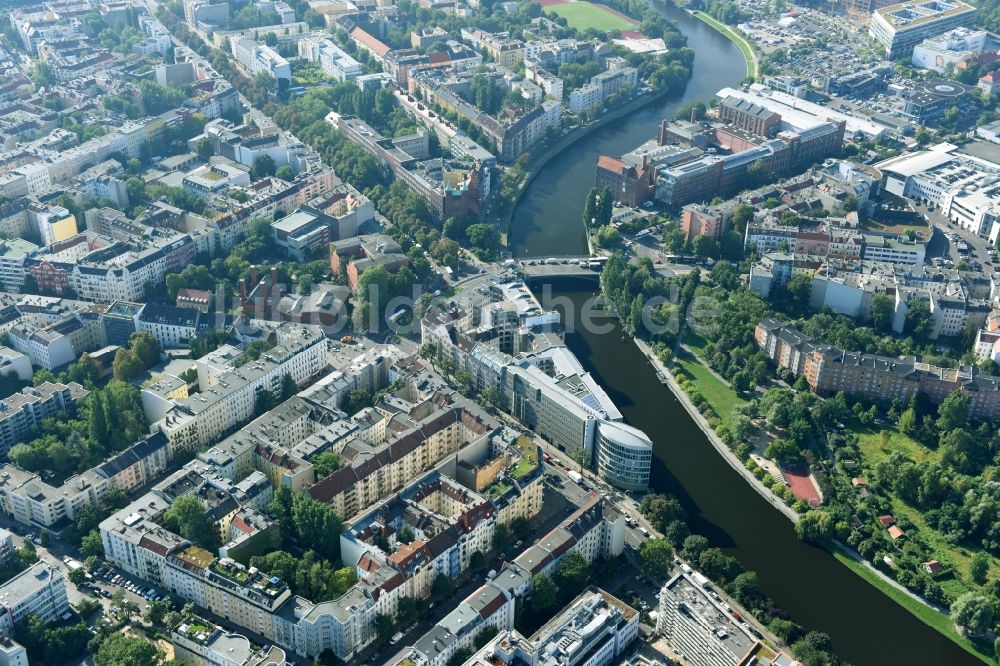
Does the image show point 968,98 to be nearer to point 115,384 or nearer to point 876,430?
point 876,430

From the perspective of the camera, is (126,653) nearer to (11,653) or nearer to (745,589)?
(11,653)

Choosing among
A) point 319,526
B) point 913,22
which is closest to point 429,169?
point 319,526

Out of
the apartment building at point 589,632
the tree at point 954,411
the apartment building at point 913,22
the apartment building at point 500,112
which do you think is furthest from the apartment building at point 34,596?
the apartment building at point 913,22

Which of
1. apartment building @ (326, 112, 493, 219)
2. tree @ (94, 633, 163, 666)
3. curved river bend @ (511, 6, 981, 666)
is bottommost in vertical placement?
curved river bend @ (511, 6, 981, 666)

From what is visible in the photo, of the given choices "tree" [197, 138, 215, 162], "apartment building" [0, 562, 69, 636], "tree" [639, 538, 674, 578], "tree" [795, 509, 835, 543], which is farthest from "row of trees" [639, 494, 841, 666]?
"tree" [197, 138, 215, 162]

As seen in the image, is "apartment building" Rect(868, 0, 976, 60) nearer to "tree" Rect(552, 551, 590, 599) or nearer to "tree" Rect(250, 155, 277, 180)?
"tree" Rect(250, 155, 277, 180)
